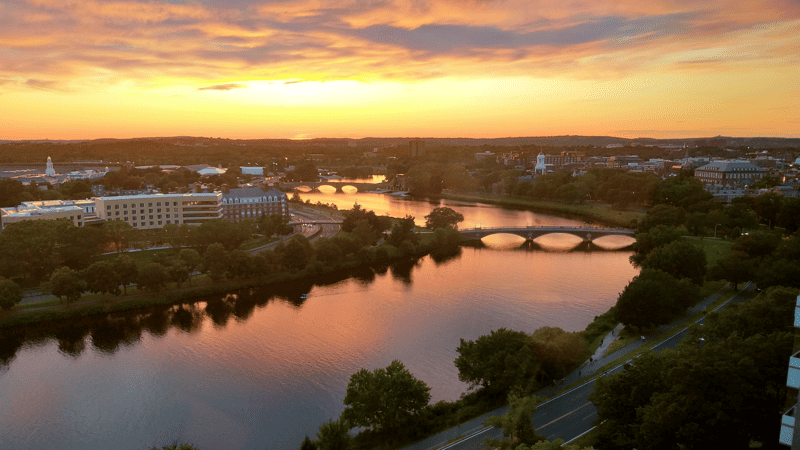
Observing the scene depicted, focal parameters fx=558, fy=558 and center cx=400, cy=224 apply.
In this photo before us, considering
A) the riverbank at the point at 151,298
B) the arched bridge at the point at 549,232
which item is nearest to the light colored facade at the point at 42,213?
the riverbank at the point at 151,298

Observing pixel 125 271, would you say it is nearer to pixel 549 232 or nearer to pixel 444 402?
pixel 444 402

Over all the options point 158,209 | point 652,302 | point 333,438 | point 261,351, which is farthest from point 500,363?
point 158,209

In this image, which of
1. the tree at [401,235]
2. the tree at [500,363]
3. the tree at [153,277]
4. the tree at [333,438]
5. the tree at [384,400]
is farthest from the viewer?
the tree at [401,235]

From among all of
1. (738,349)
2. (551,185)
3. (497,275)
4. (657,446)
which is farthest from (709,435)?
(551,185)

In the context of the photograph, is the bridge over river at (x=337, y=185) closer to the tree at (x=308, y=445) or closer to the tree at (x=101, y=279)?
the tree at (x=101, y=279)

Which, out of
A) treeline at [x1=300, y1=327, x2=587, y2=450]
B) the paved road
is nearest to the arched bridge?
treeline at [x1=300, y1=327, x2=587, y2=450]

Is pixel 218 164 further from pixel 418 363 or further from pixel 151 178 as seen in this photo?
pixel 418 363
